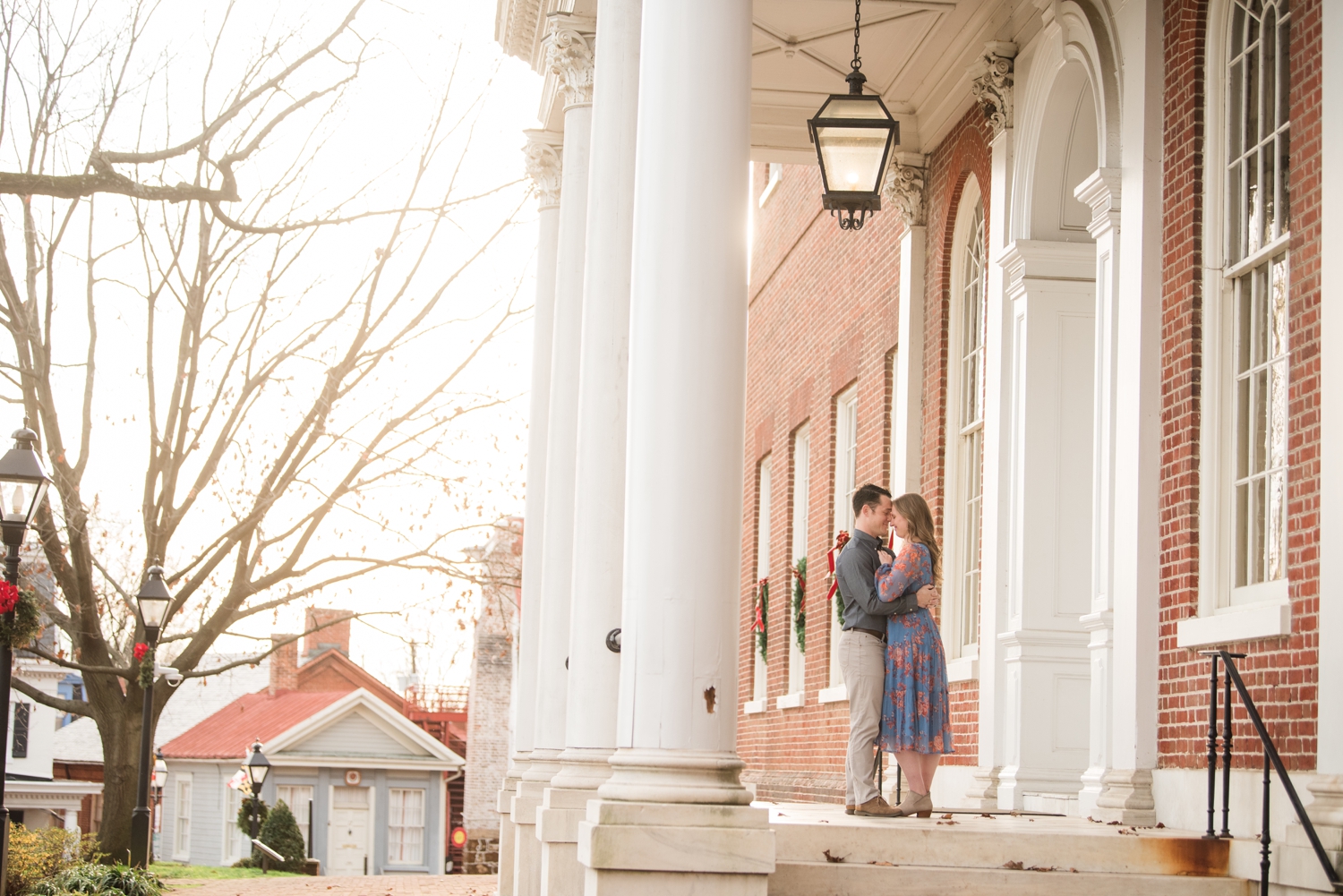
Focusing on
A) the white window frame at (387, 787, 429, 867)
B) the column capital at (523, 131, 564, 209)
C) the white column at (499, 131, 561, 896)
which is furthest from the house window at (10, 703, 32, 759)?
the column capital at (523, 131, 564, 209)

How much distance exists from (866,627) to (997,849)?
1430 mm

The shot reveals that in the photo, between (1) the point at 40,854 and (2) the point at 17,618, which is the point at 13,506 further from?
(1) the point at 40,854

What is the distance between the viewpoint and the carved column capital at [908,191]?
46.5 feet

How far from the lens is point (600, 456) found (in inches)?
384

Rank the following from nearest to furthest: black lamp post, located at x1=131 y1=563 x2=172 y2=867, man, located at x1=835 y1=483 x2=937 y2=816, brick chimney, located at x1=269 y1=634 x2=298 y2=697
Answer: man, located at x1=835 y1=483 x2=937 y2=816 → black lamp post, located at x1=131 y1=563 x2=172 y2=867 → brick chimney, located at x1=269 y1=634 x2=298 y2=697

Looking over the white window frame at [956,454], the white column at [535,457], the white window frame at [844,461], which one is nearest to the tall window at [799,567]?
the white window frame at [844,461]

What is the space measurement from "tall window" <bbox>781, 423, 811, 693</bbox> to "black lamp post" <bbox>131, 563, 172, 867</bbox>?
7.46m

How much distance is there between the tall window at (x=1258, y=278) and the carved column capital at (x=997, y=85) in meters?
3.48

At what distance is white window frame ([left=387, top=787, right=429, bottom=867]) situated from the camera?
48.0 meters

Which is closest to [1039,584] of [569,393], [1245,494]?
[1245,494]

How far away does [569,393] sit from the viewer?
1226 centimetres

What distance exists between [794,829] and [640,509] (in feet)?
5.55

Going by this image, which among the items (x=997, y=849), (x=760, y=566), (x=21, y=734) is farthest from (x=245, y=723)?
(x=997, y=849)

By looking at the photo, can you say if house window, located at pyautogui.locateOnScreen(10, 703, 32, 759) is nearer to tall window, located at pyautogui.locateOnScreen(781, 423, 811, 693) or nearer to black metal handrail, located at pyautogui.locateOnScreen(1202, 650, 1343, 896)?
tall window, located at pyautogui.locateOnScreen(781, 423, 811, 693)
